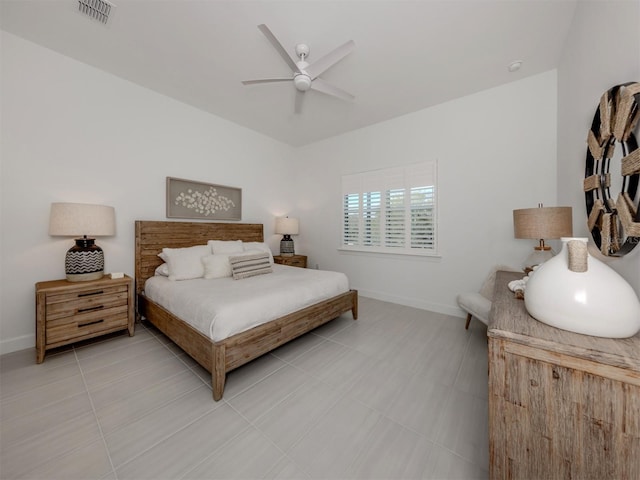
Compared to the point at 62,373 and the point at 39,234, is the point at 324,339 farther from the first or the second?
the point at 39,234

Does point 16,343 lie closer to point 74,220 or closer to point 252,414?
point 74,220

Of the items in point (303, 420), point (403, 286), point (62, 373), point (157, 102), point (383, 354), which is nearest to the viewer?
point (303, 420)

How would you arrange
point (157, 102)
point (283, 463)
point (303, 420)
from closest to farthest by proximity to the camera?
point (283, 463) < point (303, 420) < point (157, 102)

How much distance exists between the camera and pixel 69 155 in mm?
2471

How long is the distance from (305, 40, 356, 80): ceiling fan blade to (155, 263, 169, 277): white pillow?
264 centimetres

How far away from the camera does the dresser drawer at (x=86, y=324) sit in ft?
6.86

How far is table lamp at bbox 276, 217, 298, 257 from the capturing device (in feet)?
14.5

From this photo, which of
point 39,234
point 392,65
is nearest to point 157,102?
point 39,234

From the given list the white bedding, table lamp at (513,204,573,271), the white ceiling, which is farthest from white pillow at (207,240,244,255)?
table lamp at (513,204,573,271)

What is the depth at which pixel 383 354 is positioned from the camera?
7.30ft

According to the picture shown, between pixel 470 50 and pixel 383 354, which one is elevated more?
pixel 470 50

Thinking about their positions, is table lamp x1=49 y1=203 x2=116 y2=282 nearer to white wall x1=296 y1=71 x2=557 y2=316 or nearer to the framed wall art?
the framed wall art

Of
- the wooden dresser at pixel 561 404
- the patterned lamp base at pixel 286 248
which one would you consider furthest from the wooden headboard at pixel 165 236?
the wooden dresser at pixel 561 404

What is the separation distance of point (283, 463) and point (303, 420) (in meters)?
0.28
